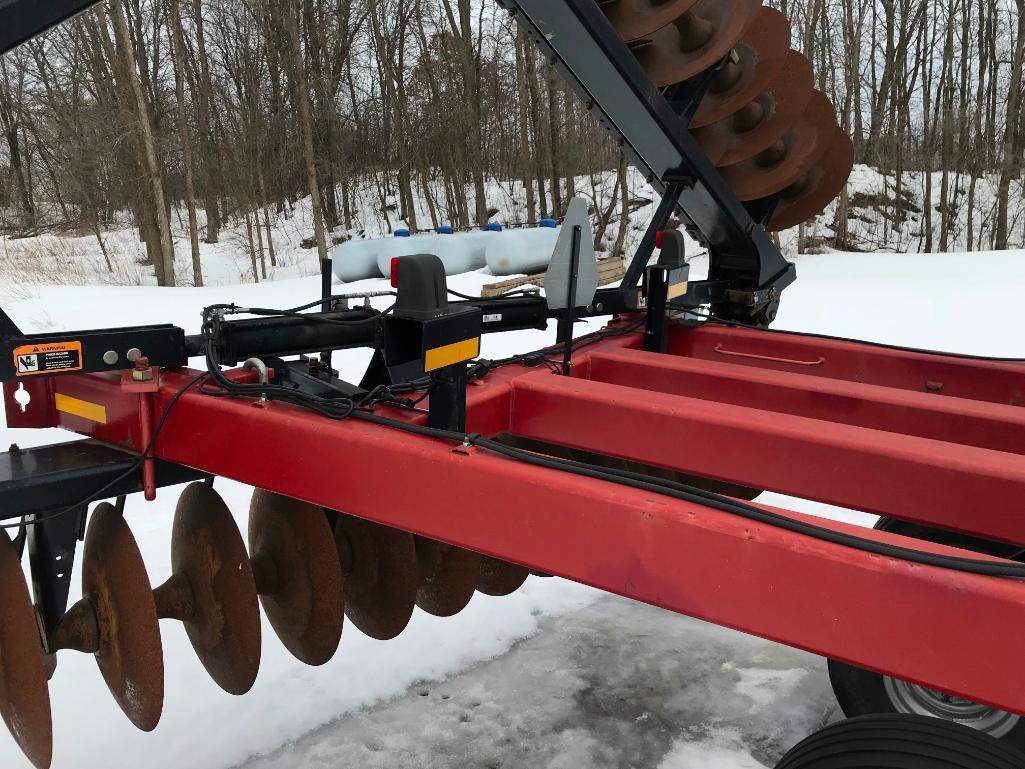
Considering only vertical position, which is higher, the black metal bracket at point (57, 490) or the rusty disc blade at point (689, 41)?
the rusty disc blade at point (689, 41)

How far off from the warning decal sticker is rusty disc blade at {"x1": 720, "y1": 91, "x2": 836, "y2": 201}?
3.17 meters

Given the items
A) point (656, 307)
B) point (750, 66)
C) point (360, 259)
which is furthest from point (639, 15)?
point (360, 259)

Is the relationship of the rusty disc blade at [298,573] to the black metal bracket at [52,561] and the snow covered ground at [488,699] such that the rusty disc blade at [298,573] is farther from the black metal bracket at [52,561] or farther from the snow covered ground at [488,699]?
the black metal bracket at [52,561]

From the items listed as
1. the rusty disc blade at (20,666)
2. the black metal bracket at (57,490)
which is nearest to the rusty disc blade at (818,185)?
the black metal bracket at (57,490)

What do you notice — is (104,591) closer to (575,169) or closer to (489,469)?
(489,469)

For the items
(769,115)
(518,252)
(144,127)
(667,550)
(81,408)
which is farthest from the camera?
(518,252)

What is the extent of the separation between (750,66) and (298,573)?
296 centimetres

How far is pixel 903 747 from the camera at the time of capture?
143 cm

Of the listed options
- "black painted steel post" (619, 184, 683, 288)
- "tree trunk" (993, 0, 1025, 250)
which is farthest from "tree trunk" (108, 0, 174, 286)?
"tree trunk" (993, 0, 1025, 250)

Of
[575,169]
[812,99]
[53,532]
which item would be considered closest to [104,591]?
[53,532]

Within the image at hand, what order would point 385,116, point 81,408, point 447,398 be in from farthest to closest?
point 385,116 < point 81,408 < point 447,398

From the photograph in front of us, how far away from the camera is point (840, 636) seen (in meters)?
1.29

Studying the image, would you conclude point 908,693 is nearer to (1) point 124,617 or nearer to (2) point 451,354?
(2) point 451,354

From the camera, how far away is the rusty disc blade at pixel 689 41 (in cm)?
348
